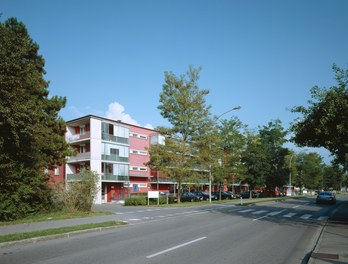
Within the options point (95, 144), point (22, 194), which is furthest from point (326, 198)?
point (22, 194)

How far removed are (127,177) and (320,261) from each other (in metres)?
43.5

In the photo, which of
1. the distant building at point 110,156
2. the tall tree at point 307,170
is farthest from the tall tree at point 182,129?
the tall tree at point 307,170

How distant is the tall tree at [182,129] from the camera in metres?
35.1

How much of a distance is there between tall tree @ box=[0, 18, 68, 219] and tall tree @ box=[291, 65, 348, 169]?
13111 millimetres

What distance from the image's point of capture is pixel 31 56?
24.9m

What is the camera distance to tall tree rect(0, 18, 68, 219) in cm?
1430

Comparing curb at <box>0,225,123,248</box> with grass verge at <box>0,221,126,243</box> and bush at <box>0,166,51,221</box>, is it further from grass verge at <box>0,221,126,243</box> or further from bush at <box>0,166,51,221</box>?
bush at <box>0,166,51,221</box>

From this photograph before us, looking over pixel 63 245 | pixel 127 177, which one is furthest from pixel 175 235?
pixel 127 177

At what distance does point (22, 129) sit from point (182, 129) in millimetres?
22859

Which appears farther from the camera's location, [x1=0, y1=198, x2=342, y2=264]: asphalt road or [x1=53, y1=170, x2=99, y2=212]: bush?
[x1=53, y1=170, x2=99, y2=212]: bush

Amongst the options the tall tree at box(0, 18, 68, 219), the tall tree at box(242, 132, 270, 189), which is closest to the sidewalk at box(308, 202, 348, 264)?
the tall tree at box(0, 18, 68, 219)

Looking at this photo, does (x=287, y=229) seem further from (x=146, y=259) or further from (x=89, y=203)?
(x=89, y=203)

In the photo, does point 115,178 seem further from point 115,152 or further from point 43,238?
point 43,238

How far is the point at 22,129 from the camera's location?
49.9 feet
